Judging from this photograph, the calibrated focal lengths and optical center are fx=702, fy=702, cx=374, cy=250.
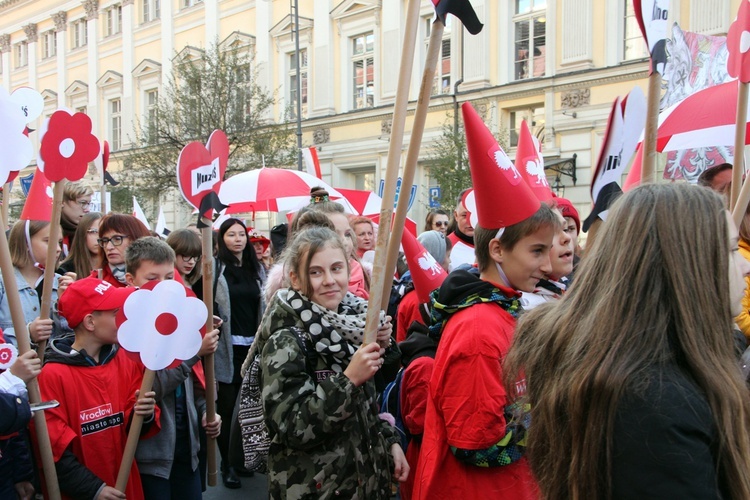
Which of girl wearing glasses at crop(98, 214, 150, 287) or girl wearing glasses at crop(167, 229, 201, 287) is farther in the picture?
girl wearing glasses at crop(167, 229, 201, 287)

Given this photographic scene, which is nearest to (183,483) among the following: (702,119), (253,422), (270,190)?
(253,422)

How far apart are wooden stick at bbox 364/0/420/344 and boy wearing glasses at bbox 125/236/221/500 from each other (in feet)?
3.87

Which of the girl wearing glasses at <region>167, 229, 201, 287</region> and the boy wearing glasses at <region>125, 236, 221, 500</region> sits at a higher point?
the girl wearing glasses at <region>167, 229, 201, 287</region>

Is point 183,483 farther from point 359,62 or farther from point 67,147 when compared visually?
point 359,62

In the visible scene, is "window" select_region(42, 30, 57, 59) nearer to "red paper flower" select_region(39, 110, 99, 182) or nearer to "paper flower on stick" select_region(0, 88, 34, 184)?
"red paper flower" select_region(39, 110, 99, 182)

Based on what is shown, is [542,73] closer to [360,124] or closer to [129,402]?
[360,124]

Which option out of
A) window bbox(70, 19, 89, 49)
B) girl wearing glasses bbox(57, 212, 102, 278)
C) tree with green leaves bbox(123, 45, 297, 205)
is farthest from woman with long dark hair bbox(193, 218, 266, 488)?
window bbox(70, 19, 89, 49)

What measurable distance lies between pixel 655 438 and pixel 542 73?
19.5 m

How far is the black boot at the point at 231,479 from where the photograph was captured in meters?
4.80

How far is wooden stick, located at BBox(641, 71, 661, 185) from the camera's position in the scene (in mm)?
2080

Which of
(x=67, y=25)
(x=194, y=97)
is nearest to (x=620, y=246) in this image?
(x=194, y=97)

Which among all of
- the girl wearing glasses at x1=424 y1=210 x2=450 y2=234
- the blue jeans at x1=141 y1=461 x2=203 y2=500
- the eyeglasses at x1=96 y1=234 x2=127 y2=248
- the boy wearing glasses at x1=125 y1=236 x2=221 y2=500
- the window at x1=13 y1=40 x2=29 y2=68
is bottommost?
the blue jeans at x1=141 y1=461 x2=203 y2=500

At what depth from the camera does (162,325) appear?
2725mm

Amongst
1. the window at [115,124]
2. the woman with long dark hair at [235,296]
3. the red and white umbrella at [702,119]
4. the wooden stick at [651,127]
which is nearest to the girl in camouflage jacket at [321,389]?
the wooden stick at [651,127]
